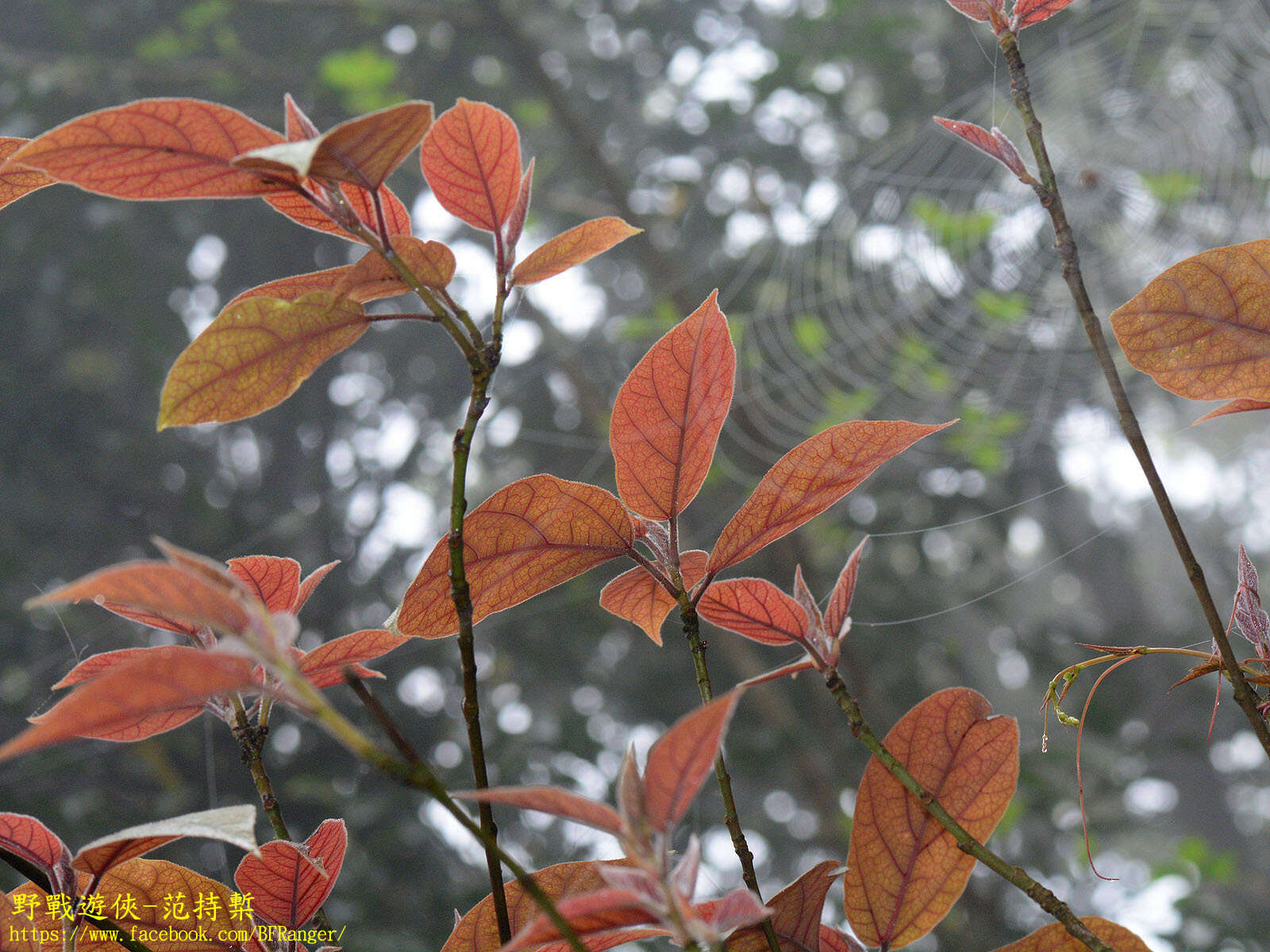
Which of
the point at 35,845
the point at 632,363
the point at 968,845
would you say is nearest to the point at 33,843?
the point at 35,845

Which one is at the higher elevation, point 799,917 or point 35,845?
point 35,845

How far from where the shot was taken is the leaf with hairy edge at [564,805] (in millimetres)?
146

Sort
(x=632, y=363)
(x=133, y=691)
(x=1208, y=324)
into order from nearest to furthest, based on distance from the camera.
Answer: (x=133, y=691), (x=1208, y=324), (x=632, y=363)

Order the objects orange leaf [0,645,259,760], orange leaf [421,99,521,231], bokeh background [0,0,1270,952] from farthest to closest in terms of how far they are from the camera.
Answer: bokeh background [0,0,1270,952] → orange leaf [421,99,521,231] → orange leaf [0,645,259,760]

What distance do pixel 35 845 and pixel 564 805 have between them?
0.15 meters

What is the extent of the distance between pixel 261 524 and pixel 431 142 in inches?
66.2

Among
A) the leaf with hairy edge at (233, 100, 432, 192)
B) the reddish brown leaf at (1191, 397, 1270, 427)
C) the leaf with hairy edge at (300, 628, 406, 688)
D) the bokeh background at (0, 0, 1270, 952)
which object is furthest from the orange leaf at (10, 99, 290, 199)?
the bokeh background at (0, 0, 1270, 952)

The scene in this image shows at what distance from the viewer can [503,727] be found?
1792 millimetres

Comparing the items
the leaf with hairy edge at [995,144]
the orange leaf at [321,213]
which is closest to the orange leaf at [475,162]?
the orange leaf at [321,213]

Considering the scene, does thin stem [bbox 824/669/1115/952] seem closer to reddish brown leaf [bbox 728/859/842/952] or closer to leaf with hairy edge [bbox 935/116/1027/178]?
reddish brown leaf [bbox 728/859/842/952]

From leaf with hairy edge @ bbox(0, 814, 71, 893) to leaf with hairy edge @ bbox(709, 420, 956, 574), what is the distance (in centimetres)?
18

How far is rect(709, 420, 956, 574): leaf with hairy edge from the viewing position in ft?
0.73

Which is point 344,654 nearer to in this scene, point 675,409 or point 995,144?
point 675,409

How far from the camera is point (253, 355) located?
202 mm
